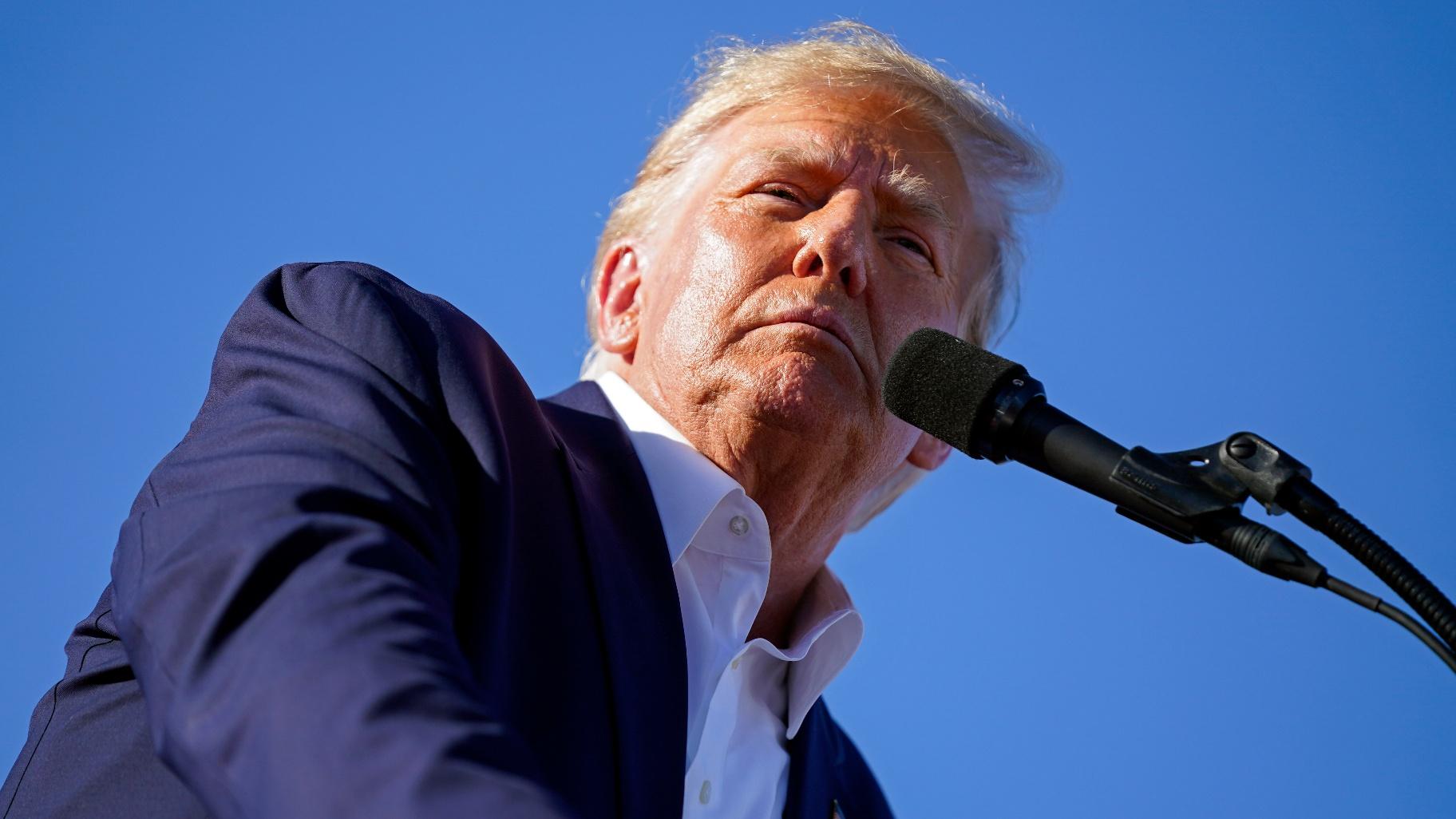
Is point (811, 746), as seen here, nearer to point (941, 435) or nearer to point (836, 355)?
point (836, 355)

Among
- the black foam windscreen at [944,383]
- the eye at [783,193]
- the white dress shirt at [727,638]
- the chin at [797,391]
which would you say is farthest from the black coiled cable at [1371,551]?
the eye at [783,193]

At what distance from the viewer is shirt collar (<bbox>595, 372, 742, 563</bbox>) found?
2.56m

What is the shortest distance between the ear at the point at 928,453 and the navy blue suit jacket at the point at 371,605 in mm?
1154

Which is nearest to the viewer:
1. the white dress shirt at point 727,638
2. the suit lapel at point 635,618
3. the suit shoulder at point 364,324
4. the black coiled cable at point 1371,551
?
the black coiled cable at point 1371,551

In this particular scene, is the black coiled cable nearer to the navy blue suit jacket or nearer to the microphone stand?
the microphone stand

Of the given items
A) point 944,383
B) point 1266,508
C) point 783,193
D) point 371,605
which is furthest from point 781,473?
point 371,605

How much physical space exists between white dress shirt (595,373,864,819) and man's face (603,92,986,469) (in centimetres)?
15

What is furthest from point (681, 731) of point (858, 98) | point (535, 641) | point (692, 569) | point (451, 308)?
point (858, 98)

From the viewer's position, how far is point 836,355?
2752 millimetres

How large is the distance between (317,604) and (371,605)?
0.16ft

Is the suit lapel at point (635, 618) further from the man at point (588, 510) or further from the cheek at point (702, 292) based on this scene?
the cheek at point (702, 292)

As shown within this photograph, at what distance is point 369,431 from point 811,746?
70.4 inches

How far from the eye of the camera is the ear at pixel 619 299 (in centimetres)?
324

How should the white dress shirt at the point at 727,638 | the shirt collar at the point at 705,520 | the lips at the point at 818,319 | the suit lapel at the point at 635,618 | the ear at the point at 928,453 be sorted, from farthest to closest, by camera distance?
the ear at the point at 928,453 → the lips at the point at 818,319 → the shirt collar at the point at 705,520 → the white dress shirt at the point at 727,638 → the suit lapel at the point at 635,618
